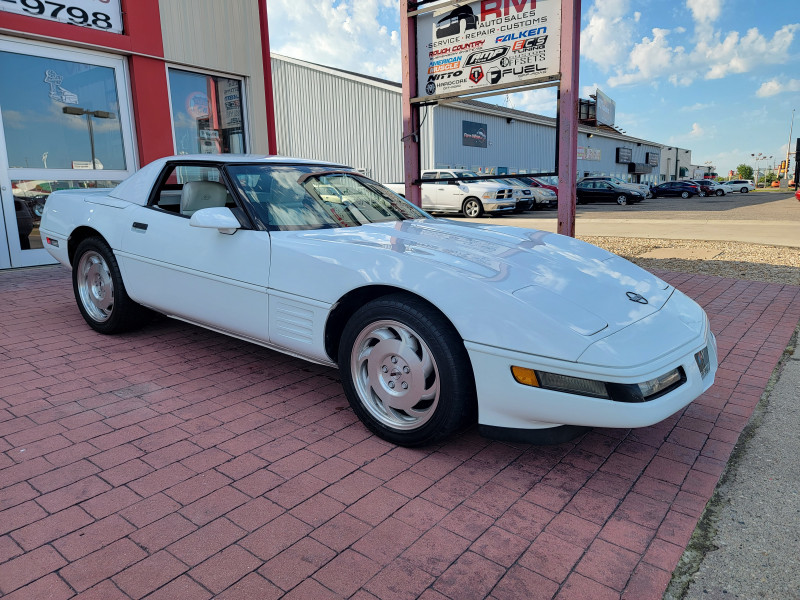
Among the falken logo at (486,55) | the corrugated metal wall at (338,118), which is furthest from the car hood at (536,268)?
the corrugated metal wall at (338,118)

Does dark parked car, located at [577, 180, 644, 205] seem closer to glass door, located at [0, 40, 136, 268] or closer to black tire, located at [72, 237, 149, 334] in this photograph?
glass door, located at [0, 40, 136, 268]

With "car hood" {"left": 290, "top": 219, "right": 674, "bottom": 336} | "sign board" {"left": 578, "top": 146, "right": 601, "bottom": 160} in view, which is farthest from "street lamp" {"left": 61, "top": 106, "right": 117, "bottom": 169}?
"sign board" {"left": 578, "top": 146, "right": 601, "bottom": 160}

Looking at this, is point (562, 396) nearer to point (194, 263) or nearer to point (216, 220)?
point (216, 220)

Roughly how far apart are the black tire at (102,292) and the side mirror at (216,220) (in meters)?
1.25

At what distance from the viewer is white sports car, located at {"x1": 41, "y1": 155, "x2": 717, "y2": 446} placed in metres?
2.19

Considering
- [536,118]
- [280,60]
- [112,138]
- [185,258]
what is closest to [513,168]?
[536,118]

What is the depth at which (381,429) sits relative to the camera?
267 centimetres

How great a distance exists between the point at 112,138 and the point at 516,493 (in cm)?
753

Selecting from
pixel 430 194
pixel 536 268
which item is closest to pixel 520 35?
pixel 536 268

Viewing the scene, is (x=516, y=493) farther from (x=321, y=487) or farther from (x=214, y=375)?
(x=214, y=375)

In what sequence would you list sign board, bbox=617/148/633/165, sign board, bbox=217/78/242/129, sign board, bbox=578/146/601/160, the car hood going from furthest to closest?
sign board, bbox=617/148/633/165 < sign board, bbox=578/146/601/160 < sign board, bbox=217/78/242/129 < the car hood

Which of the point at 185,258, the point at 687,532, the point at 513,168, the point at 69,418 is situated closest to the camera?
the point at 687,532

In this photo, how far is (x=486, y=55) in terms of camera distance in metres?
6.24

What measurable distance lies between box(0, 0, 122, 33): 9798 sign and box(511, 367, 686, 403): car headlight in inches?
295
